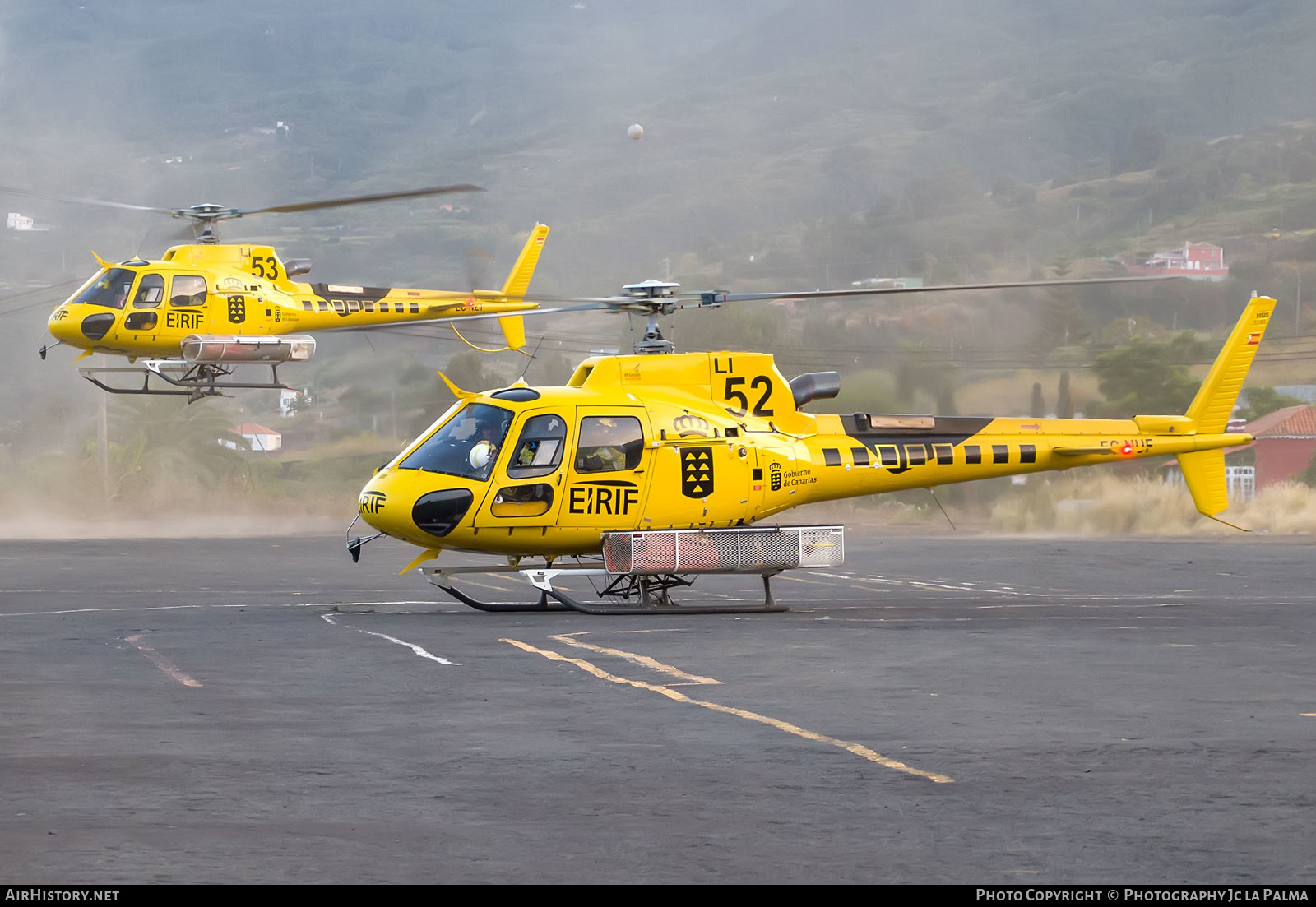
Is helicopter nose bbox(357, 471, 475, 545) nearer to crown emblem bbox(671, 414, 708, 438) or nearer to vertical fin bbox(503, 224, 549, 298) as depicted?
crown emblem bbox(671, 414, 708, 438)

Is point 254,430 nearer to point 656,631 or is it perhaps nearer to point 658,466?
point 658,466

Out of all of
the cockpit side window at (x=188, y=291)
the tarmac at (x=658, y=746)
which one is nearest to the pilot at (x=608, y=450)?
the tarmac at (x=658, y=746)

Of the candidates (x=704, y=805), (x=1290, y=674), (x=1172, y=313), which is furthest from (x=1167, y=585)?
(x=1172, y=313)

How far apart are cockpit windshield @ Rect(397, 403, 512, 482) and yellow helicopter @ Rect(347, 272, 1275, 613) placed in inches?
0.9

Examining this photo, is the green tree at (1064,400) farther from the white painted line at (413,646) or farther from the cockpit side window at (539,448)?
the white painted line at (413,646)

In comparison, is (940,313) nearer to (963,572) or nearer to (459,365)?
(459,365)

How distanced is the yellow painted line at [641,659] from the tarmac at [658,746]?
72 mm

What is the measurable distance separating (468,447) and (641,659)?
5540 millimetres

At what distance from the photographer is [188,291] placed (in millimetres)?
34594

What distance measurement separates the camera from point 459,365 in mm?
96188

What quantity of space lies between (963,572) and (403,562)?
14.0 meters

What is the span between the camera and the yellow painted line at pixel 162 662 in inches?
590


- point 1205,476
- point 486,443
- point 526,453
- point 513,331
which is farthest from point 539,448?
point 513,331

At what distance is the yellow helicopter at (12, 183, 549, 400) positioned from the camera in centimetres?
3428
